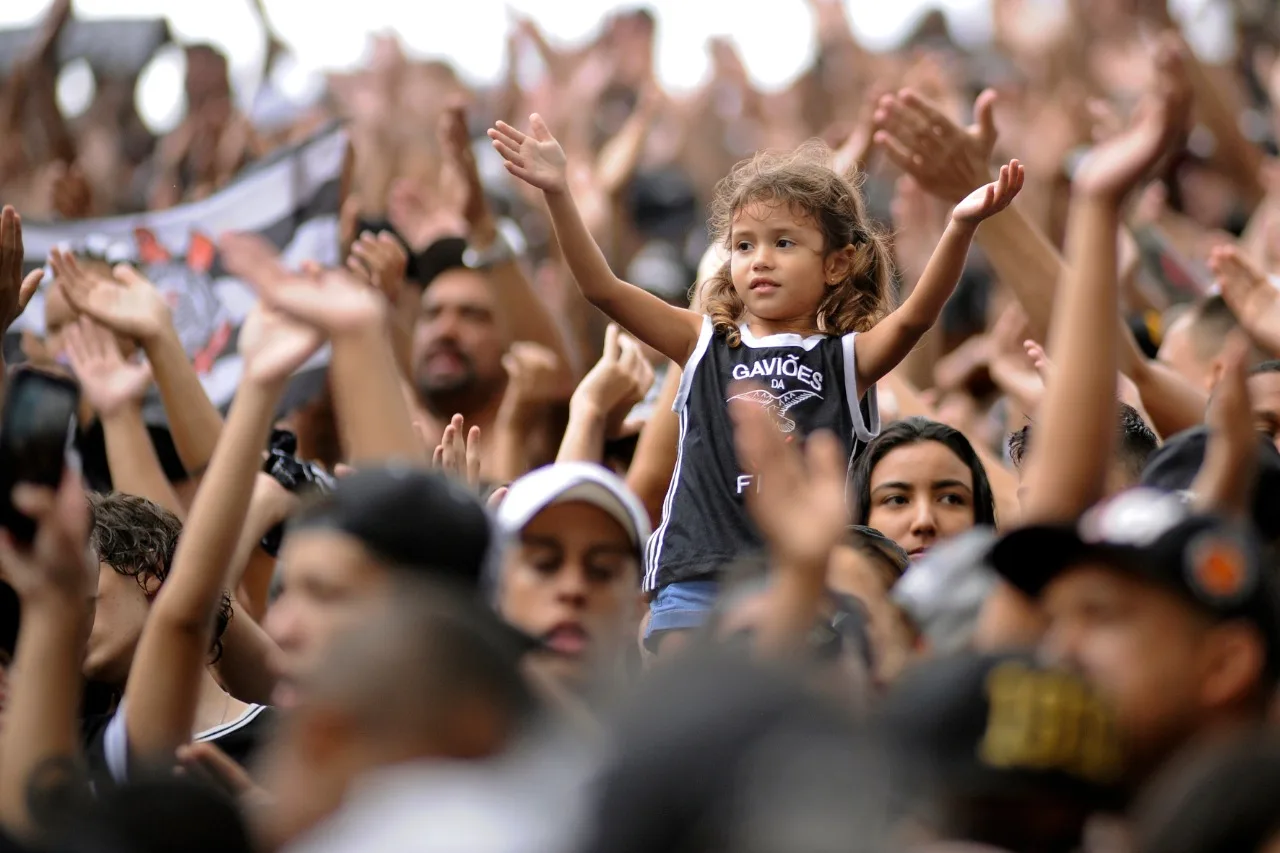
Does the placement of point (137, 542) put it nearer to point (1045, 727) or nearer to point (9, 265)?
point (9, 265)

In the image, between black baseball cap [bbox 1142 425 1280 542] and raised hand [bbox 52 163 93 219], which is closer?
black baseball cap [bbox 1142 425 1280 542]

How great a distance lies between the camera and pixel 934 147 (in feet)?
15.5

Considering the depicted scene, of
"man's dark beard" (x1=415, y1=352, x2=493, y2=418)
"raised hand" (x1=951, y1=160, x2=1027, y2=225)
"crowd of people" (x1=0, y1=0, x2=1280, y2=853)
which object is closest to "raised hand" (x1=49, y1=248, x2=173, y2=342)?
"crowd of people" (x1=0, y1=0, x2=1280, y2=853)

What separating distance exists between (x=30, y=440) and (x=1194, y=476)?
6.88 ft

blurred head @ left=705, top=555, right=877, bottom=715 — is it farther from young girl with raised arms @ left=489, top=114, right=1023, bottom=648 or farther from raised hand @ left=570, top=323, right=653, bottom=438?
raised hand @ left=570, top=323, right=653, bottom=438

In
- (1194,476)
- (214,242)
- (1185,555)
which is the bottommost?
(1185,555)

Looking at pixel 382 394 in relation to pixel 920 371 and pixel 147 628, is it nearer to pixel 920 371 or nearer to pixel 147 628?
pixel 147 628

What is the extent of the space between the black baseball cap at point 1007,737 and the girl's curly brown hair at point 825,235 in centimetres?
219

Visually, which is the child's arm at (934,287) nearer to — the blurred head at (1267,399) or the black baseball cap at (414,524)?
the blurred head at (1267,399)

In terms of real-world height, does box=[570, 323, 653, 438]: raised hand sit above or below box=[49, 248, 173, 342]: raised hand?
below

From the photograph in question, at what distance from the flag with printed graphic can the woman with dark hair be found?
227 centimetres

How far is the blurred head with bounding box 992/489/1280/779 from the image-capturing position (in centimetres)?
257

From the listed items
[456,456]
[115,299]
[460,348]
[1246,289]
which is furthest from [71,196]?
[1246,289]

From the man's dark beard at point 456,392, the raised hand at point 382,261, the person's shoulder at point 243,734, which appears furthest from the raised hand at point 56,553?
the man's dark beard at point 456,392
